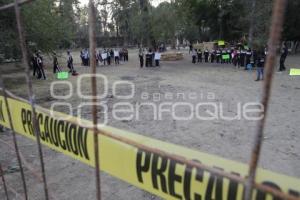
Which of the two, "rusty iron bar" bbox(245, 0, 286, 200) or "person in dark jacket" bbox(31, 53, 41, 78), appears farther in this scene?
"person in dark jacket" bbox(31, 53, 41, 78)

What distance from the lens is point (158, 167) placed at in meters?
1.81

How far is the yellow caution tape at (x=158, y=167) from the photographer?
1447 millimetres

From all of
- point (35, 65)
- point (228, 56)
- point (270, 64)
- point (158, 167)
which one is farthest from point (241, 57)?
point (270, 64)

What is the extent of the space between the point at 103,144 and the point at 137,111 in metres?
7.49

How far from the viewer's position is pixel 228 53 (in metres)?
24.2

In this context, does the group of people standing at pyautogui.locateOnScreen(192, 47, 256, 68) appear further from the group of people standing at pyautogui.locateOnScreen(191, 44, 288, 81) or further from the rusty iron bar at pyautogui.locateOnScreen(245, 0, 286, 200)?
the rusty iron bar at pyautogui.locateOnScreen(245, 0, 286, 200)

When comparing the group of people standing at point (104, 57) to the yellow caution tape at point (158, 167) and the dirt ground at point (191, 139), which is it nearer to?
the dirt ground at point (191, 139)

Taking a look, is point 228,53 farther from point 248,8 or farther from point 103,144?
point 103,144

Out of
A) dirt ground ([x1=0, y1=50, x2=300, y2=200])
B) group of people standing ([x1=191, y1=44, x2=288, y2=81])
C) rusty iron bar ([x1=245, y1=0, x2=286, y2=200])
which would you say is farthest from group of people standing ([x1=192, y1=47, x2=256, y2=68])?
rusty iron bar ([x1=245, y1=0, x2=286, y2=200])

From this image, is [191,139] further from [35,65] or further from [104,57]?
[104,57]

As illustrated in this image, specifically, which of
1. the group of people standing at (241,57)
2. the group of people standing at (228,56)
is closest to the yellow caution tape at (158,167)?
the group of people standing at (241,57)

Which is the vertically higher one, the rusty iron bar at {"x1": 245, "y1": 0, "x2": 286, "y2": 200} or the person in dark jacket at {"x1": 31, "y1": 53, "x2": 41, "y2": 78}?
the rusty iron bar at {"x1": 245, "y1": 0, "x2": 286, "y2": 200}

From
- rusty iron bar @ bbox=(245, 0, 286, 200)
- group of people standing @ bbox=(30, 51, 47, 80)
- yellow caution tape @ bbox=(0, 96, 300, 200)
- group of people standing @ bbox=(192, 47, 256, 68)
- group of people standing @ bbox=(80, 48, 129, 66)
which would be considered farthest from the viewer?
group of people standing @ bbox=(80, 48, 129, 66)

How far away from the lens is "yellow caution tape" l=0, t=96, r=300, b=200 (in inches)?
57.0
